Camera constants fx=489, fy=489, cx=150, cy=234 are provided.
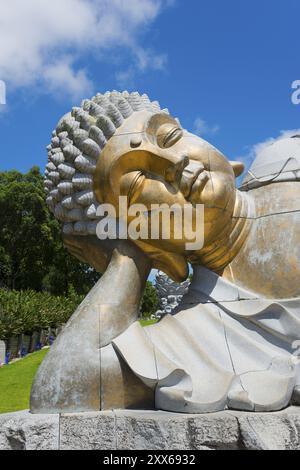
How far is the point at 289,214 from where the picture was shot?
3.68 metres

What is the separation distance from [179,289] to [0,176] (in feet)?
60.8

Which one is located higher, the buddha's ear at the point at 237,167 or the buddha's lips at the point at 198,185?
the buddha's ear at the point at 237,167

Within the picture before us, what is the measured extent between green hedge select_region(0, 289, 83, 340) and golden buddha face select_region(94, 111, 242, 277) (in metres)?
13.6

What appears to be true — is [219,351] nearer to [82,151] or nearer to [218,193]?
[218,193]

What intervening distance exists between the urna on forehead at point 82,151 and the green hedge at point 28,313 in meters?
13.2

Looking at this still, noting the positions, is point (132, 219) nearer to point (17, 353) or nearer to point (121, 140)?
point (121, 140)

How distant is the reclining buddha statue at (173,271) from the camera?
3.23m

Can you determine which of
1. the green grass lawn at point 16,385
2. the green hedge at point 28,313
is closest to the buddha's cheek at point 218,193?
the green grass lawn at point 16,385

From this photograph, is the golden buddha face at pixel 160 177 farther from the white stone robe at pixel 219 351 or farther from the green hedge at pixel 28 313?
the green hedge at pixel 28 313

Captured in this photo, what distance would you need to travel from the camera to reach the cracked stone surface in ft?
9.35

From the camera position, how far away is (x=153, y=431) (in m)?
2.90

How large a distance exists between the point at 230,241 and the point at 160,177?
0.74 m

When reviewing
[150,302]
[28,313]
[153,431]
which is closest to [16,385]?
[153,431]

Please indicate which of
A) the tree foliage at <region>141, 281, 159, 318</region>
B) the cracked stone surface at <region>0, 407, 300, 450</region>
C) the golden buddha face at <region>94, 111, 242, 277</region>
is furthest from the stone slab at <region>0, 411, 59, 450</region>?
the tree foliage at <region>141, 281, 159, 318</region>
